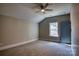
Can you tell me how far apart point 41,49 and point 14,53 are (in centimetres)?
51

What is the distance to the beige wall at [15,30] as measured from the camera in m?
1.61

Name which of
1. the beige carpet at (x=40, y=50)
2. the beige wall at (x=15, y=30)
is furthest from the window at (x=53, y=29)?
the beige wall at (x=15, y=30)

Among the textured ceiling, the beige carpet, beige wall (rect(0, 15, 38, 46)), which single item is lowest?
the beige carpet

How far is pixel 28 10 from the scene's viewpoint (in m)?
1.64

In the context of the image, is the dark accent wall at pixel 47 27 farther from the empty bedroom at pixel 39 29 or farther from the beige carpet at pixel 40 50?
the beige carpet at pixel 40 50

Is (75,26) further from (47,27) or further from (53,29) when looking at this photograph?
(47,27)

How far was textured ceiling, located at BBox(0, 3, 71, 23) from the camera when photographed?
1.56 meters

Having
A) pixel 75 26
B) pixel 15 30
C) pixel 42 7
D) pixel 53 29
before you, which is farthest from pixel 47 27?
pixel 15 30

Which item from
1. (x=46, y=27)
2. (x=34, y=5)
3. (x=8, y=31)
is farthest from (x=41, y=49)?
(x=34, y=5)

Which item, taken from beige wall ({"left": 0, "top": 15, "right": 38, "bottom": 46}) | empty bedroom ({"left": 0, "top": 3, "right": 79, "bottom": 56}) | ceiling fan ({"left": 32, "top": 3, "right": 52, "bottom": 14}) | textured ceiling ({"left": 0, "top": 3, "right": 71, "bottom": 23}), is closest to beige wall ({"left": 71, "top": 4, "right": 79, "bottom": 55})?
empty bedroom ({"left": 0, "top": 3, "right": 79, "bottom": 56})

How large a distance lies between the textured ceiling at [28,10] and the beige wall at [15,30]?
0.34ft

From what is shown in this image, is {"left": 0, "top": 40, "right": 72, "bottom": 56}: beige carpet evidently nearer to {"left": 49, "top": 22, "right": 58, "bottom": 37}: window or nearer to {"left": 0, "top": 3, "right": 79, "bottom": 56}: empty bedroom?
{"left": 0, "top": 3, "right": 79, "bottom": 56}: empty bedroom

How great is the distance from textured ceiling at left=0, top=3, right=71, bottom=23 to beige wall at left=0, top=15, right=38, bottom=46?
0.34ft

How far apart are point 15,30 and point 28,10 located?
473 millimetres
